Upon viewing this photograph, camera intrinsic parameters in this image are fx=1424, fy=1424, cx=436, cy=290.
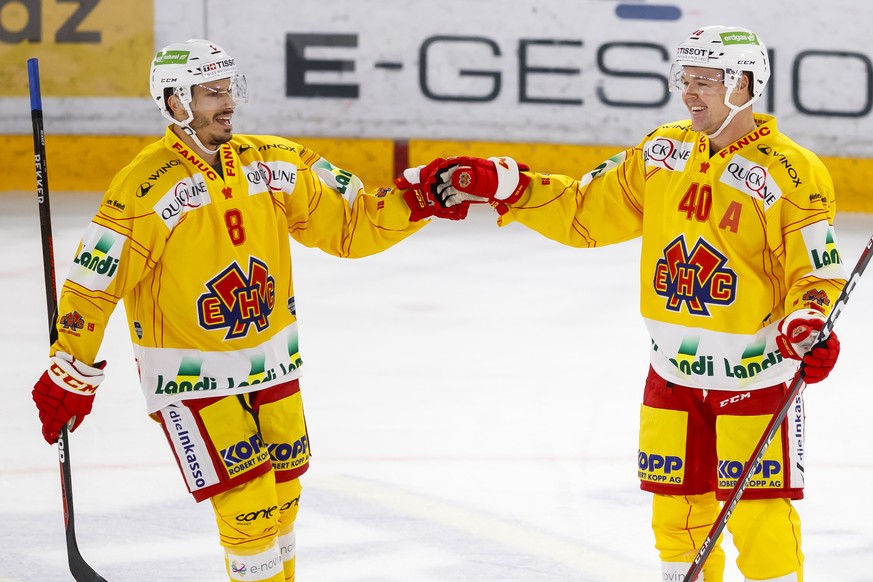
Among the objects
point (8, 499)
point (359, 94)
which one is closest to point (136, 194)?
point (8, 499)

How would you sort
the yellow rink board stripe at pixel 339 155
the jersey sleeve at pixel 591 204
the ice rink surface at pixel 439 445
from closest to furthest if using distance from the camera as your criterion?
the jersey sleeve at pixel 591 204 → the ice rink surface at pixel 439 445 → the yellow rink board stripe at pixel 339 155

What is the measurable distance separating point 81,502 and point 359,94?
495 centimetres

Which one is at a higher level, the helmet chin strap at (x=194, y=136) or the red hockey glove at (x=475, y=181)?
the helmet chin strap at (x=194, y=136)

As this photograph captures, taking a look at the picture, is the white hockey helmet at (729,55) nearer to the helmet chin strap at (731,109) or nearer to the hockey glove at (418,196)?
the helmet chin strap at (731,109)

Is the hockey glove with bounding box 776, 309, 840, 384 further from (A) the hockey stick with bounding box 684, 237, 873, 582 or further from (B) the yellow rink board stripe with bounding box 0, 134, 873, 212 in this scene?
(B) the yellow rink board stripe with bounding box 0, 134, 873, 212

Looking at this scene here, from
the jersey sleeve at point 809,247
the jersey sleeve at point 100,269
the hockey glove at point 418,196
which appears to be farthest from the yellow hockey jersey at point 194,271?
the jersey sleeve at point 809,247

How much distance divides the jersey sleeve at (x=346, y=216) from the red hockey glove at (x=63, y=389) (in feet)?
2.11

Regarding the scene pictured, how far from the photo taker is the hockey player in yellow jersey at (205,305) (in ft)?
9.94

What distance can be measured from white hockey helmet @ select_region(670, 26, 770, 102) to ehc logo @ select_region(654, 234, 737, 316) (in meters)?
0.35

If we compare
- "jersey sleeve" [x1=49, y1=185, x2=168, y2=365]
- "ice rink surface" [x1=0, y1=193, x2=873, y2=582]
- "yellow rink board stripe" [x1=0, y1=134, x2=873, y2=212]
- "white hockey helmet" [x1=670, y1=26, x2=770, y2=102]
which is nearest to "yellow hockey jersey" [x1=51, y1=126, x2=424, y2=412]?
"jersey sleeve" [x1=49, y1=185, x2=168, y2=365]

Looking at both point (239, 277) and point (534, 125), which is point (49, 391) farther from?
point (534, 125)

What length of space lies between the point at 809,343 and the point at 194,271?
131 centimetres

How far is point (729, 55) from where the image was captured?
315 centimetres

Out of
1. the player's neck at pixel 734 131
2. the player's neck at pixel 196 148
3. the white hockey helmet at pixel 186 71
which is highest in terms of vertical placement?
the white hockey helmet at pixel 186 71
